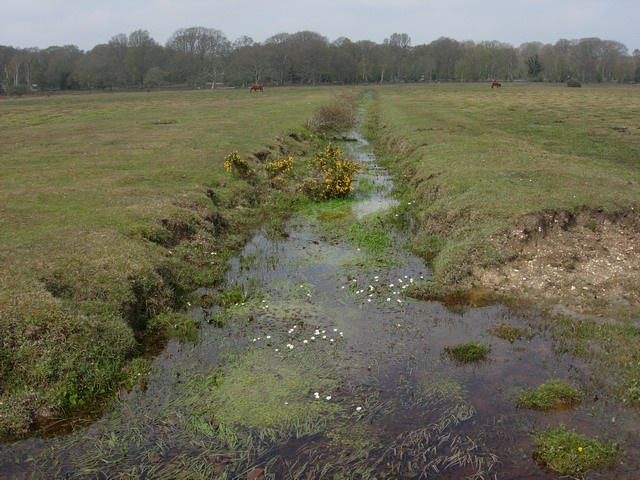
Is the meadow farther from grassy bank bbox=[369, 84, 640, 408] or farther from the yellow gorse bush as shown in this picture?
the yellow gorse bush

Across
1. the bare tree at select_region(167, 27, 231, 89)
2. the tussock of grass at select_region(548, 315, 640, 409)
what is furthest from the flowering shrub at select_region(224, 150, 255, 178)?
the bare tree at select_region(167, 27, 231, 89)

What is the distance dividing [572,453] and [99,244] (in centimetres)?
1327

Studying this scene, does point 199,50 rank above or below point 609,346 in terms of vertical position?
above

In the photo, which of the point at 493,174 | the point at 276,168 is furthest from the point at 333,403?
the point at 276,168

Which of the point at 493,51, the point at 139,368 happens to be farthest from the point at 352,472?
the point at 493,51

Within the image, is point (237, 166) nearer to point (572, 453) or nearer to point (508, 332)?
point (508, 332)

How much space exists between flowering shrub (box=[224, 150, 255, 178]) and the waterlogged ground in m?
12.8

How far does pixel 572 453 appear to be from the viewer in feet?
28.3

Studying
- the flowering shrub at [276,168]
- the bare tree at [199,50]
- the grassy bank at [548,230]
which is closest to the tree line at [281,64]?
the bare tree at [199,50]

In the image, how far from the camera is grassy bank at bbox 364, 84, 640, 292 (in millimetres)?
17922

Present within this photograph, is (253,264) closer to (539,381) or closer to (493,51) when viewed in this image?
(539,381)

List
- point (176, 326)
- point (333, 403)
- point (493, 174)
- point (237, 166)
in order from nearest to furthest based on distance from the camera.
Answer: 1. point (333, 403)
2. point (176, 326)
3. point (493, 174)
4. point (237, 166)

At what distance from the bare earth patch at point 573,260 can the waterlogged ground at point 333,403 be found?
1.63 metres

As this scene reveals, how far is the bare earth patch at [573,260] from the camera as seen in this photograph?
14.6m
